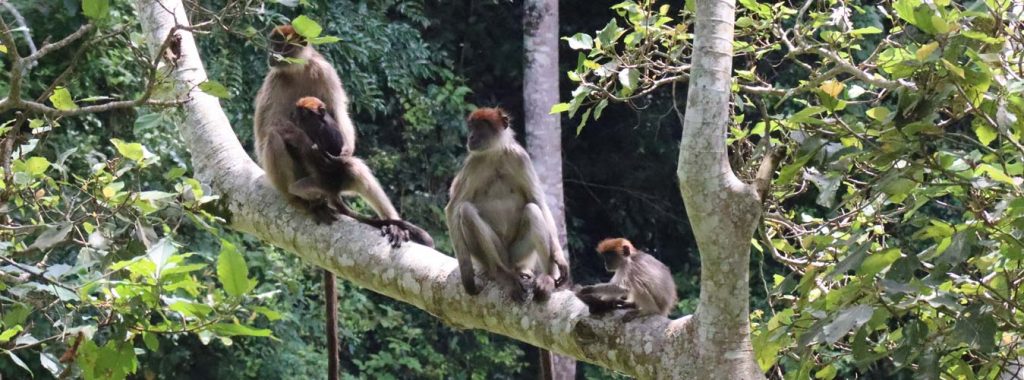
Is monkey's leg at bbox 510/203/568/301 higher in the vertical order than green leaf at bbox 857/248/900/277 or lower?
lower

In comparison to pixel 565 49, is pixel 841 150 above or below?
above

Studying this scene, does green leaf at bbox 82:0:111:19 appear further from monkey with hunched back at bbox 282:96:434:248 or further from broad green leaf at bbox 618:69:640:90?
monkey with hunched back at bbox 282:96:434:248

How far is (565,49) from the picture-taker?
14.8 meters

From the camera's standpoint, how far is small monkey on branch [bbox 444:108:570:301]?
5.30 metres

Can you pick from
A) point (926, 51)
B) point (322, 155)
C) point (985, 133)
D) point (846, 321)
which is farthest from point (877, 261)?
point (322, 155)

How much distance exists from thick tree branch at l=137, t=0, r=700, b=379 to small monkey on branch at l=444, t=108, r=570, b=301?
1.63 ft

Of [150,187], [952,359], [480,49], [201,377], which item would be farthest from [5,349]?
[480,49]

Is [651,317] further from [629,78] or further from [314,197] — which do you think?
[314,197]

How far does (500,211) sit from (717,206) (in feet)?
7.42

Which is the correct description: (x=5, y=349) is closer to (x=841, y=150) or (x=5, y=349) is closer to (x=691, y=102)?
(x=691, y=102)

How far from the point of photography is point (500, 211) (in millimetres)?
5727

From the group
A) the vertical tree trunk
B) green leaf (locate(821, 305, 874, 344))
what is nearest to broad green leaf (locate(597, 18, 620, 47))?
green leaf (locate(821, 305, 874, 344))

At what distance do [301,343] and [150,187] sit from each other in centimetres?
276

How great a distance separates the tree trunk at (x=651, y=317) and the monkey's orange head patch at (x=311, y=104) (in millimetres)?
1034
